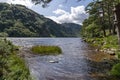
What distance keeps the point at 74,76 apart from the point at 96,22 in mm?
52431

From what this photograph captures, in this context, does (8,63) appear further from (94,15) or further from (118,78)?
(94,15)

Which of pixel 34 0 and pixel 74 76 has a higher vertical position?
pixel 34 0

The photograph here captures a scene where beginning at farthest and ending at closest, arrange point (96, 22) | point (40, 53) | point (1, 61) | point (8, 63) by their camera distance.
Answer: point (96, 22) < point (40, 53) < point (8, 63) < point (1, 61)

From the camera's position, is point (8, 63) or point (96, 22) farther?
point (96, 22)

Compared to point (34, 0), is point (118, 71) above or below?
below

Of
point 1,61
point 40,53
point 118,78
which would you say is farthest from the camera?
point 40,53

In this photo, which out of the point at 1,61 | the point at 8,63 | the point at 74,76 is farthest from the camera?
the point at 74,76

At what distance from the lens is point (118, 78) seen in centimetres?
1634

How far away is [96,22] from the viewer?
2704 inches

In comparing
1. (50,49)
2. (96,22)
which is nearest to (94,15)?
(96,22)

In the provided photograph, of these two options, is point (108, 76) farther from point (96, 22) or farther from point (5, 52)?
point (96, 22)

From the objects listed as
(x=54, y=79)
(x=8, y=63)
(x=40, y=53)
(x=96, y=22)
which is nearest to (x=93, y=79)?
(x=54, y=79)

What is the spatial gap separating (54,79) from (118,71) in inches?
189

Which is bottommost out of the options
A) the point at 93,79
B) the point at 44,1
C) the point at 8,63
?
the point at 93,79
